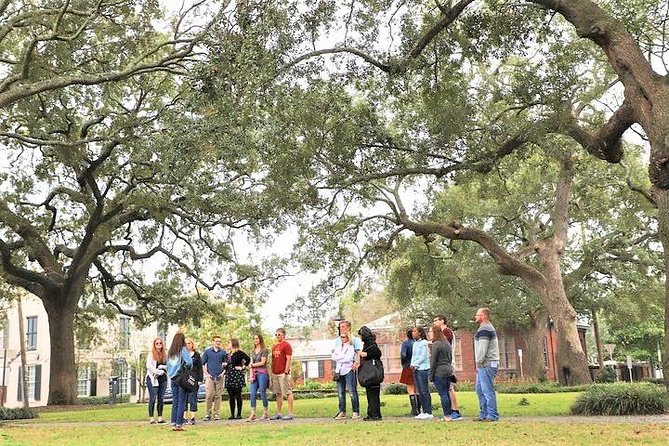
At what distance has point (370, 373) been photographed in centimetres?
1191

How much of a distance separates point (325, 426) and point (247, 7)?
6863 mm

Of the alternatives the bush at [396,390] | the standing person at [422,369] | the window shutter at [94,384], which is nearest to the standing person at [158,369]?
the standing person at [422,369]

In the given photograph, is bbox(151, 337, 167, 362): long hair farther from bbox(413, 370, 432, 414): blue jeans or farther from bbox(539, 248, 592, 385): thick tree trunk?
bbox(539, 248, 592, 385): thick tree trunk

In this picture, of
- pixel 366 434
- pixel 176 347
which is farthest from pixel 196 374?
pixel 366 434

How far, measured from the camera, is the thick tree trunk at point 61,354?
2461 centimetres

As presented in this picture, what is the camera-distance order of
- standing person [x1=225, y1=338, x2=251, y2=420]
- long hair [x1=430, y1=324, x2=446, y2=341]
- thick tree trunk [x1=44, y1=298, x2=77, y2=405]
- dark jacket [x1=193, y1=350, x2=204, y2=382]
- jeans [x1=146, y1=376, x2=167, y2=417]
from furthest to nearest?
thick tree trunk [x1=44, y1=298, x2=77, y2=405] → standing person [x1=225, y1=338, x2=251, y2=420] → dark jacket [x1=193, y1=350, x2=204, y2=382] → jeans [x1=146, y1=376, x2=167, y2=417] → long hair [x1=430, y1=324, x2=446, y2=341]

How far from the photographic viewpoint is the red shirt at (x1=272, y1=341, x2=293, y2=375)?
1332 cm

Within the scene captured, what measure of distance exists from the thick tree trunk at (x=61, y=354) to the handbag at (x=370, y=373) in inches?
653

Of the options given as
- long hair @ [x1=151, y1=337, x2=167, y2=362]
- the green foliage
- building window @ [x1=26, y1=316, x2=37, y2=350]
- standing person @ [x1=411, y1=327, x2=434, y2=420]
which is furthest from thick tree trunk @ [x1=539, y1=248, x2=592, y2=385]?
building window @ [x1=26, y1=316, x2=37, y2=350]

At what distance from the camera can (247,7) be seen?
1080cm

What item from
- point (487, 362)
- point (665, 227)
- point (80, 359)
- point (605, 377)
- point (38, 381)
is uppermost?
point (665, 227)

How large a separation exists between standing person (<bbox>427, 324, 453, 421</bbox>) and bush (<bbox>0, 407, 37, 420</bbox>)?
1160 cm

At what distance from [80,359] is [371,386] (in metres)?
39.7

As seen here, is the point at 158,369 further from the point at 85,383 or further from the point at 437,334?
the point at 85,383
